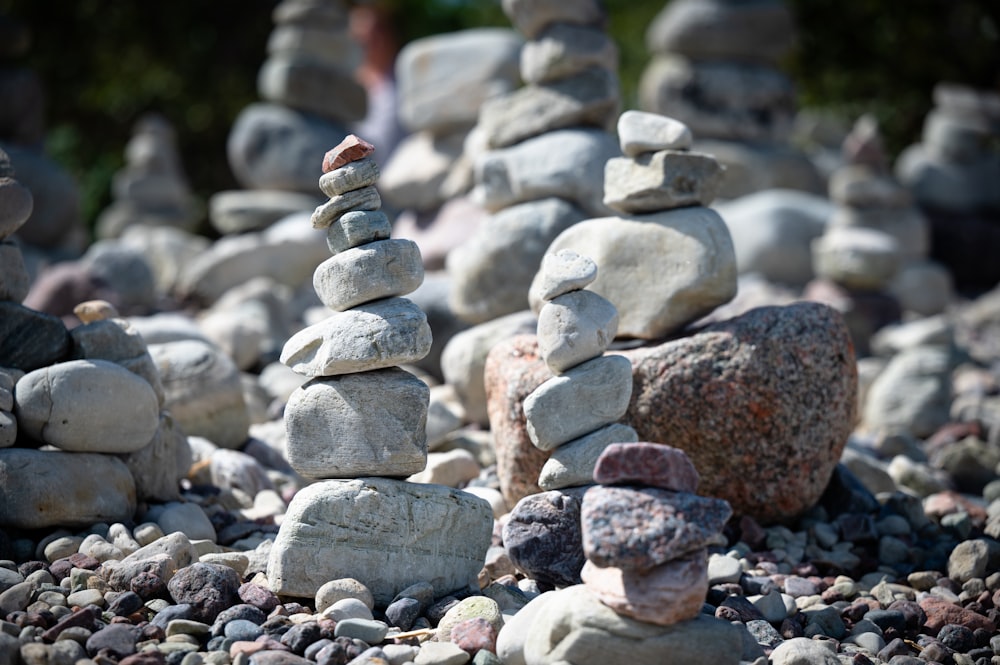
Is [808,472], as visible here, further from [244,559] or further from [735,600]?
[244,559]

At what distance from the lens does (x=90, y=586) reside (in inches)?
136

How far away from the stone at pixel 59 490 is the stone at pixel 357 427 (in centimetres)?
80

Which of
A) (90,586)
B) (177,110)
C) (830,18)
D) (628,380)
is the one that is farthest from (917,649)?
(177,110)

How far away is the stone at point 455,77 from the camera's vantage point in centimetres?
799

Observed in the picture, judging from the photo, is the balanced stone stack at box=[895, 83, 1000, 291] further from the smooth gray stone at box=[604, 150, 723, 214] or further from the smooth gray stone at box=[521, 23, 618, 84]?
the smooth gray stone at box=[604, 150, 723, 214]

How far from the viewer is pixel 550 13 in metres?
5.72

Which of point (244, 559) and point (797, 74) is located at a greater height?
point (244, 559)

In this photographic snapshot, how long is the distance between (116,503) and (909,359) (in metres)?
4.27

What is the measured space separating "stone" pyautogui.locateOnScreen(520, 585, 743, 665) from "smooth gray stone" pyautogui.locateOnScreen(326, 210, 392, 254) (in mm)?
1426

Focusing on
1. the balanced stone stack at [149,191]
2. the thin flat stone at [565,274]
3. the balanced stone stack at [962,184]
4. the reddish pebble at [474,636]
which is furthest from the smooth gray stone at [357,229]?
the balanced stone stack at [962,184]

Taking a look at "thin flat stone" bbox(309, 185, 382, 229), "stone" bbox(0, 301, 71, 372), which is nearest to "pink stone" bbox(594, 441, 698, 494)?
"thin flat stone" bbox(309, 185, 382, 229)

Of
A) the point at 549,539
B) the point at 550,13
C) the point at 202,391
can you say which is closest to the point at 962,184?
the point at 550,13

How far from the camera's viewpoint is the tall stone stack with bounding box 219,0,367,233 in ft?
30.7

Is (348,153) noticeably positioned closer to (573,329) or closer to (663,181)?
(573,329)
